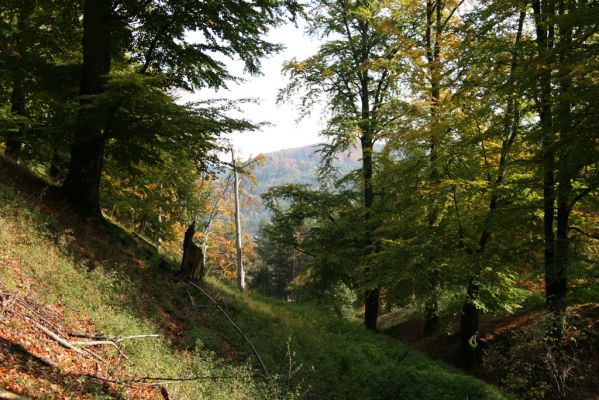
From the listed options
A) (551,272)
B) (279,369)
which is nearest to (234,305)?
(279,369)

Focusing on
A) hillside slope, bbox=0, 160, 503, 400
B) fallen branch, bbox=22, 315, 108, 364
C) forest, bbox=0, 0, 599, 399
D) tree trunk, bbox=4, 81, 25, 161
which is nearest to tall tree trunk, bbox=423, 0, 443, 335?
forest, bbox=0, 0, 599, 399

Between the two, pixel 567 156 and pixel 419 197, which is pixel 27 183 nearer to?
pixel 419 197

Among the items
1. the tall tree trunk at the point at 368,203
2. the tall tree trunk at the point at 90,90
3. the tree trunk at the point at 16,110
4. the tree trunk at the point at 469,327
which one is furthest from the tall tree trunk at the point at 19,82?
the tree trunk at the point at 469,327

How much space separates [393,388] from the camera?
28.3 feet

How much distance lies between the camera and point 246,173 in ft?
31.9

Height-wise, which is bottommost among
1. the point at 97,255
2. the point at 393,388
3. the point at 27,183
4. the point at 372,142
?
the point at 393,388

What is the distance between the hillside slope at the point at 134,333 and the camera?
16.5 feet

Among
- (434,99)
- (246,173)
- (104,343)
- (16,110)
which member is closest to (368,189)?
(434,99)

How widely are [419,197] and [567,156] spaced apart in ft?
13.7

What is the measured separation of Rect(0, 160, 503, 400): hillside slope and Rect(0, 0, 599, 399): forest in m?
0.05

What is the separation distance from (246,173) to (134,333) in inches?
174

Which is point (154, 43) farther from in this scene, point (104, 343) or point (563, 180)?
point (563, 180)

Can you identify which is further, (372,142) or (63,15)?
(372,142)

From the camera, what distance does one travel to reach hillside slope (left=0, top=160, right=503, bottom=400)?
5.03 m
